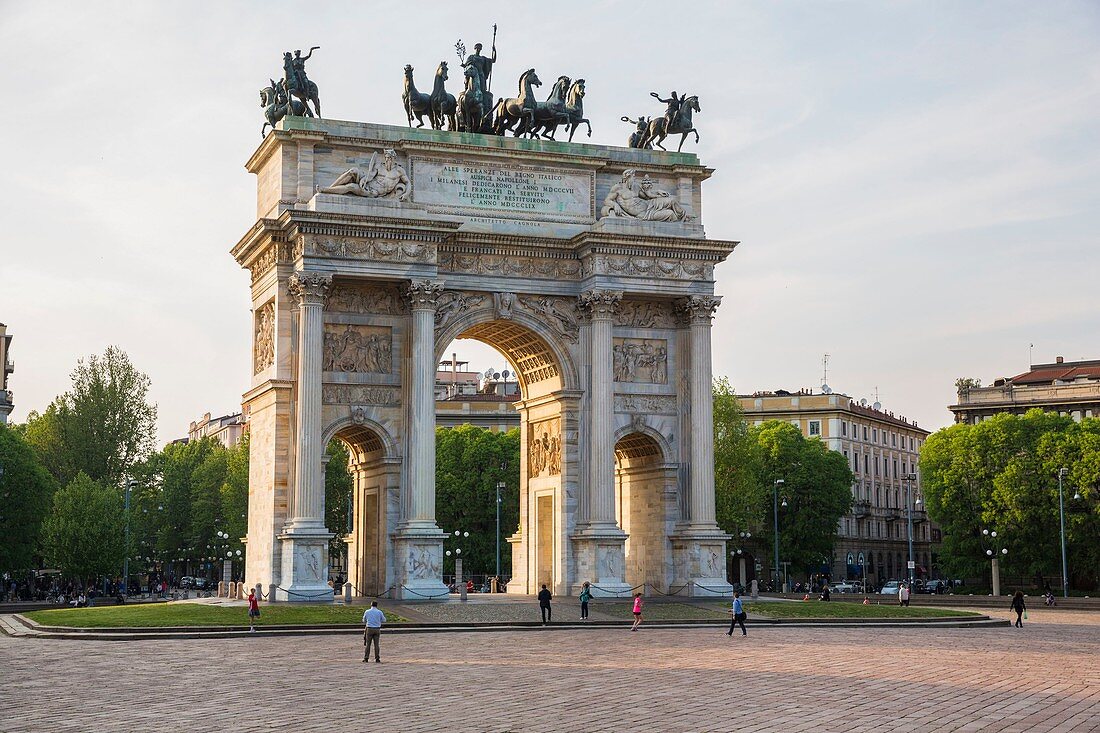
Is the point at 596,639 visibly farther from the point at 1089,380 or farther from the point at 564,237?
the point at 1089,380

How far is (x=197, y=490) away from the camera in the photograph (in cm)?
10881

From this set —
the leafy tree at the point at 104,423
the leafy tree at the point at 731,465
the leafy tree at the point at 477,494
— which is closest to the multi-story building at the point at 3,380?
the leafy tree at the point at 104,423

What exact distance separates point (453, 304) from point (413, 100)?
7934 mm

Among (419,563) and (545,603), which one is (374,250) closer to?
(419,563)

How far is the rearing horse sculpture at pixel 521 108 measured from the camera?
5397 centimetres

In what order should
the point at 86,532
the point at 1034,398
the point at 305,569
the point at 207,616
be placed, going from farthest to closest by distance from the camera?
1. the point at 1034,398
2. the point at 86,532
3. the point at 305,569
4. the point at 207,616

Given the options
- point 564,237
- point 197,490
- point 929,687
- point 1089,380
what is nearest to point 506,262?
point 564,237

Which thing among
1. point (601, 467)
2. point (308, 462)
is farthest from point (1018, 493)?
point (308, 462)

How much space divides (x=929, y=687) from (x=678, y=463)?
98.3 feet

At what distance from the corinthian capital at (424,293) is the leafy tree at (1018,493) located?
45615 millimetres

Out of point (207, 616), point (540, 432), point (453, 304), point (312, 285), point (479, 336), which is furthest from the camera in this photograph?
point (540, 432)

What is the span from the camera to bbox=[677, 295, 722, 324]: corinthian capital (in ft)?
176

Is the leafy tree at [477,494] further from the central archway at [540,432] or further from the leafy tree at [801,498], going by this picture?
the central archway at [540,432]

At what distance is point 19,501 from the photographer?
8238 cm
